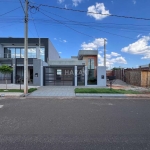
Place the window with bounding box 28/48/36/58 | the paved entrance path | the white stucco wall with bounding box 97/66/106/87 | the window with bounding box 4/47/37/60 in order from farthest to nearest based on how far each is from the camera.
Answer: the window with bounding box 4/47/37/60 < the window with bounding box 28/48/36/58 < the white stucco wall with bounding box 97/66/106/87 < the paved entrance path

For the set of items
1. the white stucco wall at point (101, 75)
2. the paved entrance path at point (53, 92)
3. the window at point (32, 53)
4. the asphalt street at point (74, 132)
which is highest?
the window at point (32, 53)

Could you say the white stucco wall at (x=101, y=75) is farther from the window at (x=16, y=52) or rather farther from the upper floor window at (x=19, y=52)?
the window at (x=16, y=52)

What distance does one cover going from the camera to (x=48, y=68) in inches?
736

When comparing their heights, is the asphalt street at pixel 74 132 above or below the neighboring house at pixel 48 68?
below

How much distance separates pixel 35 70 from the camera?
56.4ft

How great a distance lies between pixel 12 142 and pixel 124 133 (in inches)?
122

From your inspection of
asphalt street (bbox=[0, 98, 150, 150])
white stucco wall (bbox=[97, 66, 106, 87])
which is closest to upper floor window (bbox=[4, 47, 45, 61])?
white stucco wall (bbox=[97, 66, 106, 87])

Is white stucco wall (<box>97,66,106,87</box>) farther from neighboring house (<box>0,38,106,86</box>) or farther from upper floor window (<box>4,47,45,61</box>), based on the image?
upper floor window (<box>4,47,45,61</box>)

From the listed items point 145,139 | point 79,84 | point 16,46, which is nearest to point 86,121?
point 145,139

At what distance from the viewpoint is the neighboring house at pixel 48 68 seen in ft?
56.9

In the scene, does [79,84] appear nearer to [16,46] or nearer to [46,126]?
[46,126]

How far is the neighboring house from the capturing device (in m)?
17.3

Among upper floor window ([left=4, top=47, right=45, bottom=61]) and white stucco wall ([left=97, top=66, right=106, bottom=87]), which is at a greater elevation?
upper floor window ([left=4, top=47, right=45, bottom=61])

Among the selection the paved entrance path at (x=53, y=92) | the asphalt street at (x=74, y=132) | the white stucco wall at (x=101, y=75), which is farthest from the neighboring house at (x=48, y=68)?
the asphalt street at (x=74, y=132)
